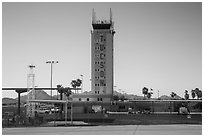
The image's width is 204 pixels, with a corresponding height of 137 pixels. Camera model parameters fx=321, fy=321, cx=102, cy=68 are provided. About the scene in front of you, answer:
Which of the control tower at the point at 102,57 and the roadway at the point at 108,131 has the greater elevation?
the control tower at the point at 102,57

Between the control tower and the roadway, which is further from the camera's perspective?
the control tower

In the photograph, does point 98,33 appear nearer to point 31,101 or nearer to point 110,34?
point 110,34

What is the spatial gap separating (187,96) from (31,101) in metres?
83.8

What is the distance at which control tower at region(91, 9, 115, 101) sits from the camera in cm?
7700

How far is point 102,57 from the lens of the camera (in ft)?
253

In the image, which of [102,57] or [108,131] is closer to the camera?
[108,131]

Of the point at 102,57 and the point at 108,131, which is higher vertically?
the point at 102,57

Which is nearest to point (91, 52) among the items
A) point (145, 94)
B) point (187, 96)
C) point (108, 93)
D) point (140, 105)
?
point (108, 93)

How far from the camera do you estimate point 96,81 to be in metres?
78.3

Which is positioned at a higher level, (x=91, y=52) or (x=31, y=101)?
(x=91, y=52)

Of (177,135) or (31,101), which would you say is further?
(31,101)

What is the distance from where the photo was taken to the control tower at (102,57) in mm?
77000

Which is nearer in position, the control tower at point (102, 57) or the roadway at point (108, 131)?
the roadway at point (108, 131)

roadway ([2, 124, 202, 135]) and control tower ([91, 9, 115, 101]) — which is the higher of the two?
control tower ([91, 9, 115, 101])
